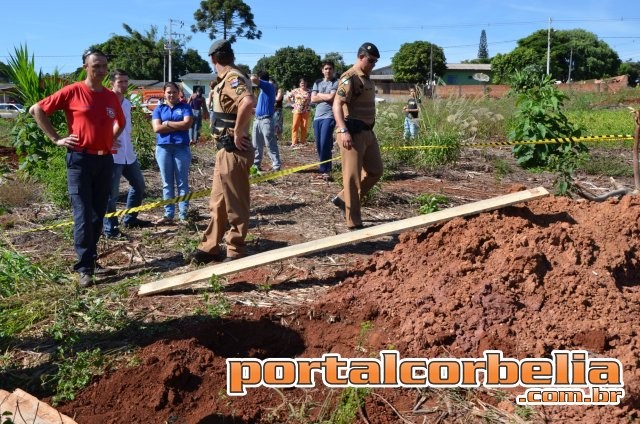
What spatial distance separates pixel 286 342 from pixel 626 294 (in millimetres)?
2272

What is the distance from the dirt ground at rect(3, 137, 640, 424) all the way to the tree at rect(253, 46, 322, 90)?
48.9m

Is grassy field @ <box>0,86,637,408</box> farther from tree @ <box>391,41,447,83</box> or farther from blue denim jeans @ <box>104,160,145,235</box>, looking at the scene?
tree @ <box>391,41,447,83</box>

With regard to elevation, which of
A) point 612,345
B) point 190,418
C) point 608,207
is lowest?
point 190,418

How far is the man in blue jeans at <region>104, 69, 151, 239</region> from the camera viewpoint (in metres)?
6.55

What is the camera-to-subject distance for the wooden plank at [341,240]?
4715 millimetres

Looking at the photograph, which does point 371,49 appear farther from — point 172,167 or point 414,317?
point 414,317

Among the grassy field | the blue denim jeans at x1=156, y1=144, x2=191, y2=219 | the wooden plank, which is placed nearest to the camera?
the grassy field

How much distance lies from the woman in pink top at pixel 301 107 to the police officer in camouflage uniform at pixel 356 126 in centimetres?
883

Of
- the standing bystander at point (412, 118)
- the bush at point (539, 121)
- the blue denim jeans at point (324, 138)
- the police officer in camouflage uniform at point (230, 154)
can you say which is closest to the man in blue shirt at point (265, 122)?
the blue denim jeans at point (324, 138)

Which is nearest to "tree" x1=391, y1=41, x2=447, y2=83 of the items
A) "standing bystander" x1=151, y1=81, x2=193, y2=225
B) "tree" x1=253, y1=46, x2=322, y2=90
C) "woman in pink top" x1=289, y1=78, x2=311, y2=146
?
"tree" x1=253, y1=46, x2=322, y2=90

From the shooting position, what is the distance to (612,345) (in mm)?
3695

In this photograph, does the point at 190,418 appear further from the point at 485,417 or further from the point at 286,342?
the point at 485,417

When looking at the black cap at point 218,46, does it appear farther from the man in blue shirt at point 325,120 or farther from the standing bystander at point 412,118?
the standing bystander at point 412,118

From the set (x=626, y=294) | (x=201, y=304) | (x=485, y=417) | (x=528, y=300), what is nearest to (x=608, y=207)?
(x=626, y=294)
